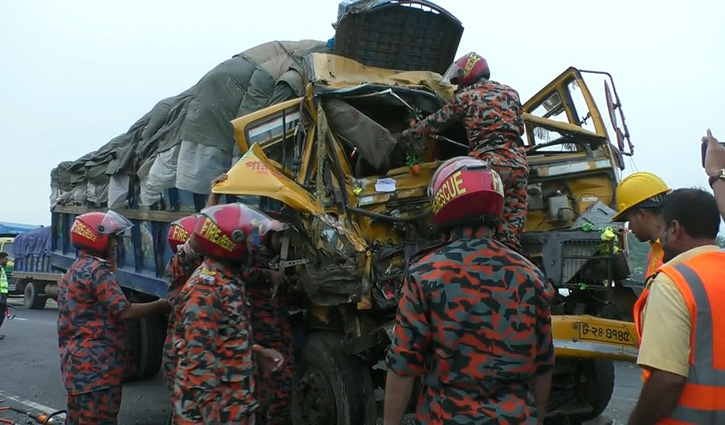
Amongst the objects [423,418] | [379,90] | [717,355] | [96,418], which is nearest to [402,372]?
[423,418]

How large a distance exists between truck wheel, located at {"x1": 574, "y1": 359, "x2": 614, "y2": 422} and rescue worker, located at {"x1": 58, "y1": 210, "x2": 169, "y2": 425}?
3337mm

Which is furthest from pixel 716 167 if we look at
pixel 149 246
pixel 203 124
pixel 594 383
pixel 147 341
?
pixel 147 341

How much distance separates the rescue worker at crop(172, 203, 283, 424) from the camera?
117 inches

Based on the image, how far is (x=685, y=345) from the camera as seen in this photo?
6.62 ft

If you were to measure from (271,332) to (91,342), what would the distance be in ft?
3.85

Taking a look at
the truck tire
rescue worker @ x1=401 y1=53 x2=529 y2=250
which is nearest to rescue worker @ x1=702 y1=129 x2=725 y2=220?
rescue worker @ x1=401 y1=53 x2=529 y2=250

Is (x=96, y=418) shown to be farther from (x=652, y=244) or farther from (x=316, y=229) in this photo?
(x=652, y=244)

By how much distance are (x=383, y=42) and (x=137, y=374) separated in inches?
187

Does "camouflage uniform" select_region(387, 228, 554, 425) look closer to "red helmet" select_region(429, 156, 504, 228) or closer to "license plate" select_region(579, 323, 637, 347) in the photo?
"red helmet" select_region(429, 156, 504, 228)

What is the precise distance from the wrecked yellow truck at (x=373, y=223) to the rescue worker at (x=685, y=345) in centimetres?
192

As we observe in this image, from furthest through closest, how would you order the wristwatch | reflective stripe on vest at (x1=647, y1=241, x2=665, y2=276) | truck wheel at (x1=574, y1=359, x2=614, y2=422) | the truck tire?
the truck tire → truck wheel at (x1=574, y1=359, x2=614, y2=422) → reflective stripe on vest at (x1=647, y1=241, x2=665, y2=276) → the wristwatch

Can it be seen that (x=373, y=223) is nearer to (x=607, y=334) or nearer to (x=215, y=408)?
(x=607, y=334)

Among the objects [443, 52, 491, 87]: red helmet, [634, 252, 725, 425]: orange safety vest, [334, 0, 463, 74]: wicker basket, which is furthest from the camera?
[334, 0, 463, 74]: wicker basket

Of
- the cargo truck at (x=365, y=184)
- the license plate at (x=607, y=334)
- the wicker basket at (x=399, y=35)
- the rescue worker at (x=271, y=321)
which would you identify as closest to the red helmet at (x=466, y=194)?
the cargo truck at (x=365, y=184)
